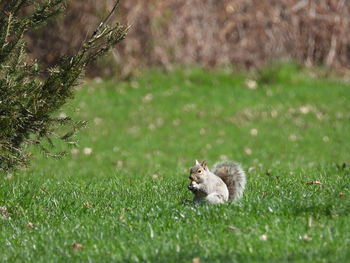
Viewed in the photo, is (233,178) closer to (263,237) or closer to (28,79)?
(263,237)

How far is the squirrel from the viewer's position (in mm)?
6871

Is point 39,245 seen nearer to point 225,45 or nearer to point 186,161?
point 186,161

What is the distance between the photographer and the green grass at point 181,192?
5.99m

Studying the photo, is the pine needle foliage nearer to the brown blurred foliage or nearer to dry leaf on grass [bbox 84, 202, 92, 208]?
dry leaf on grass [bbox 84, 202, 92, 208]

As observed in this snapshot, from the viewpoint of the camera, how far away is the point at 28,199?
8039 mm

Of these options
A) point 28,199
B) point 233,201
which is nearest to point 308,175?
point 233,201

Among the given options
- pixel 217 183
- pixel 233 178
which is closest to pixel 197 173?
pixel 217 183

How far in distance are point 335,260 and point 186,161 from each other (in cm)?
906

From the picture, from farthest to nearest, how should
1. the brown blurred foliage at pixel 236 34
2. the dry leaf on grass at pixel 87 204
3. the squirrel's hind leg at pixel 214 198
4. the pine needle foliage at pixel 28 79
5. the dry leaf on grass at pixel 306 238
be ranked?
1. the brown blurred foliage at pixel 236 34
2. the dry leaf on grass at pixel 87 204
3. the pine needle foliage at pixel 28 79
4. the squirrel's hind leg at pixel 214 198
5. the dry leaf on grass at pixel 306 238

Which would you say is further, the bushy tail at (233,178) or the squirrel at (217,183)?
the bushy tail at (233,178)

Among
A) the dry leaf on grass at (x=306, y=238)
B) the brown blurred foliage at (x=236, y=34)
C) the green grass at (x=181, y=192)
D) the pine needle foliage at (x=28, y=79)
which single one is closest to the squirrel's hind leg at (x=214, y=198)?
the green grass at (x=181, y=192)

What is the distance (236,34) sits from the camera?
835 inches

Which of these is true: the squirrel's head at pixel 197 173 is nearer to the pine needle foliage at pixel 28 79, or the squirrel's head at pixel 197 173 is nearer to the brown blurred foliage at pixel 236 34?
the pine needle foliage at pixel 28 79

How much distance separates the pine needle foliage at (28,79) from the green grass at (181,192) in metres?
0.43
